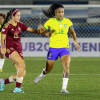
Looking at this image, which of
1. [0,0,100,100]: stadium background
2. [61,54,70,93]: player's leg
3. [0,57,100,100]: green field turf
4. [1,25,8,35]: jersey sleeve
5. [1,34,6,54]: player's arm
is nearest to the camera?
[0,57,100,100]: green field turf

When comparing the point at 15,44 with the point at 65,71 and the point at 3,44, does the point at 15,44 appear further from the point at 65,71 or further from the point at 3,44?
the point at 65,71

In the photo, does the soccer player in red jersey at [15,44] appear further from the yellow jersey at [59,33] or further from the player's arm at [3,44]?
the yellow jersey at [59,33]

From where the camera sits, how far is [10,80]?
9.62 metres

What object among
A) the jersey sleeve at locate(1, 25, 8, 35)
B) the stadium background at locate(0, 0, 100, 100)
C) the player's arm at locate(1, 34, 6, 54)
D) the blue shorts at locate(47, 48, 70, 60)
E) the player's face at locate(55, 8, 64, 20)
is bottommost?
the stadium background at locate(0, 0, 100, 100)

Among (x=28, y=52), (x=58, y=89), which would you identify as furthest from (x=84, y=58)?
(x=58, y=89)

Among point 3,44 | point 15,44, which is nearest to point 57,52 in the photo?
point 15,44

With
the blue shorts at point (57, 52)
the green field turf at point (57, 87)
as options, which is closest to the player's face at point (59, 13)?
the blue shorts at point (57, 52)

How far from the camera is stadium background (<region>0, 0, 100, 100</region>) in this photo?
9.52 meters

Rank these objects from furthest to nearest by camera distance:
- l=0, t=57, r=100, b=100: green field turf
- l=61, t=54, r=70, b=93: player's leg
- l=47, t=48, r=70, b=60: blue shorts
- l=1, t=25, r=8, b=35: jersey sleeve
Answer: l=47, t=48, r=70, b=60: blue shorts < l=61, t=54, r=70, b=93: player's leg < l=1, t=25, r=8, b=35: jersey sleeve < l=0, t=57, r=100, b=100: green field turf

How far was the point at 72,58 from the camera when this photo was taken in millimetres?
20344

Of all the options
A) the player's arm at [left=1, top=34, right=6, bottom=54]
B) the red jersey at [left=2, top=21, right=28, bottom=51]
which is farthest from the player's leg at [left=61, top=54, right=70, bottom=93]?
the player's arm at [left=1, top=34, right=6, bottom=54]

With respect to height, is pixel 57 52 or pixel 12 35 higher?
pixel 12 35

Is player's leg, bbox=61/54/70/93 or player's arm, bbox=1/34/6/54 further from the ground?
player's arm, bbox=1/34/6/54

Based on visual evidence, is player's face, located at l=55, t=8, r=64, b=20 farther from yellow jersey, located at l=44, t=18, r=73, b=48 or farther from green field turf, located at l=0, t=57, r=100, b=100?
green field turf, located at l=0, t=57, r=100, b=100
